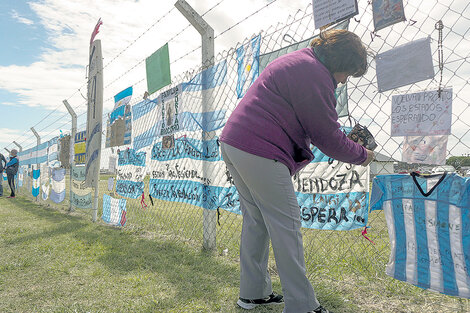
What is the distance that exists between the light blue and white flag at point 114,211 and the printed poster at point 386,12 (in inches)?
181

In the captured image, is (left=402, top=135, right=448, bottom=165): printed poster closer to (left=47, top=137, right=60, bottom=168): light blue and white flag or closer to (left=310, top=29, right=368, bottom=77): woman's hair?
(left=310, top=29, right=368, bottom=77): woman's hair

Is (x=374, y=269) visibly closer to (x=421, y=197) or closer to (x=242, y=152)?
(x=421, y=197)

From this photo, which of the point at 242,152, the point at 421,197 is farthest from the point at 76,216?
the point at 421,197

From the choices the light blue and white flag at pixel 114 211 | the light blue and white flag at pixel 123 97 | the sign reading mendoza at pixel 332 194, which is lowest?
the light blue and white flag at pixel 114 211

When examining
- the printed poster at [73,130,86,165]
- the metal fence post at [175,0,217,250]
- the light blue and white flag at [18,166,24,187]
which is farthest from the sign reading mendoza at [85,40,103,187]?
the light blue and white flag at [18,166,24,187]

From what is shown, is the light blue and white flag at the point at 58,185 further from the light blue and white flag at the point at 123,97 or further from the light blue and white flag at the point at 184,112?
the light blue and white flag at the point at 184,112

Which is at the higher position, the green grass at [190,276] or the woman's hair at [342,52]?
the woman's hair at [342,52]

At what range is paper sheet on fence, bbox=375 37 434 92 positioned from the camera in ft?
6.64

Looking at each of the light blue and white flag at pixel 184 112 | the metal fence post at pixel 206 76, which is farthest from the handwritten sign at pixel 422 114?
the metal fence post at pixel 206 76

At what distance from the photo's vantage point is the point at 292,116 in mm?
2016

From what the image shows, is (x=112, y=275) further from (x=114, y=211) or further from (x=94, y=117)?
(x=94, y=117)

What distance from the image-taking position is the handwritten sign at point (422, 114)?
1.94m

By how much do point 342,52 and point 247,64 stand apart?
1.37m

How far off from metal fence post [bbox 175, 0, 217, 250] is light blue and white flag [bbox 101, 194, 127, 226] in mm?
2204
